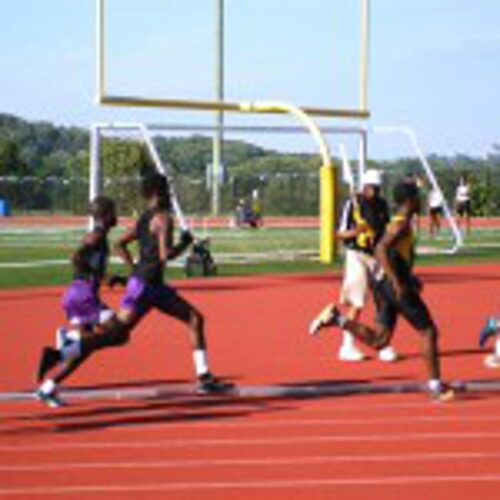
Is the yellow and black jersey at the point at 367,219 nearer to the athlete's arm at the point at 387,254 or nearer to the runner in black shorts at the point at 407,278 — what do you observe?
the runner in black shorts at the point at 407,278

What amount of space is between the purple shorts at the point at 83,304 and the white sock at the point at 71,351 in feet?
2.10

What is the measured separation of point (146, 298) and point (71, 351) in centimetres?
70

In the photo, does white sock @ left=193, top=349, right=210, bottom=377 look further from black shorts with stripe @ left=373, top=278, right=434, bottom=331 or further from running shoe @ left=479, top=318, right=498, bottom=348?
running shoe @ left=479, top=318, right=498, bottom=348

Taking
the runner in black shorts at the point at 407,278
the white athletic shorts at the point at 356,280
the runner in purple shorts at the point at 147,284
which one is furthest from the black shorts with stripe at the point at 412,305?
the runner in purple shorts at the point at 147,284

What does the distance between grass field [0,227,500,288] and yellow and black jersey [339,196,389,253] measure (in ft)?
34.6

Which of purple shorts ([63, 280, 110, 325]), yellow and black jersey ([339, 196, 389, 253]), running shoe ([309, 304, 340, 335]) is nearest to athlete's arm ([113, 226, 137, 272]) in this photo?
purple shorts ([63, 280, 110, 325])

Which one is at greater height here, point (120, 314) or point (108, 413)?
point (120, 314)

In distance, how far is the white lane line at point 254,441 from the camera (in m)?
9.19

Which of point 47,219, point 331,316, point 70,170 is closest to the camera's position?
point 331,316

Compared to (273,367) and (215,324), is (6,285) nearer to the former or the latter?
(215,324)

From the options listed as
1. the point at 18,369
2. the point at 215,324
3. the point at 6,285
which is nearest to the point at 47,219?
the point at 6,285

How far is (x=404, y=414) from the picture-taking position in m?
10.3

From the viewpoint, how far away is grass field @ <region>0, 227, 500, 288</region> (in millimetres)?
26538

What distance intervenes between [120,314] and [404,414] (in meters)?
2.23
